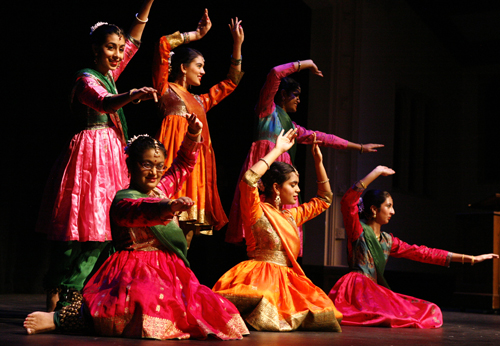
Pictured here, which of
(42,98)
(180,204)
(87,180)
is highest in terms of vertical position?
(42,98)

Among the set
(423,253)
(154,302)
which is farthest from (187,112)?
(423,253)

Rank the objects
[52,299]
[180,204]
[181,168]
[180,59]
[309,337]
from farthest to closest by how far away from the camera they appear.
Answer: [180,59] < [181,168] < [52,299] < [309,337] < [180,204]

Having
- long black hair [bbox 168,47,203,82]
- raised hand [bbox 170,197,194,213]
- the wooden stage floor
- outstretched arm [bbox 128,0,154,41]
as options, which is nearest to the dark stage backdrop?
the wooden stage floor

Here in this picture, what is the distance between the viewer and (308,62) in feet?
12.7

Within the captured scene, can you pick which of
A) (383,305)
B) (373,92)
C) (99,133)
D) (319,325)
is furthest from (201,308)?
(373,92)

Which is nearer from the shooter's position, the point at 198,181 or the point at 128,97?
the point at 128,97

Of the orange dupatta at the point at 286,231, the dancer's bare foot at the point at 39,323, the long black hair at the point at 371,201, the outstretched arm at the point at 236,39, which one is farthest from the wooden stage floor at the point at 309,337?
the outstretched arm at the point at 236,39

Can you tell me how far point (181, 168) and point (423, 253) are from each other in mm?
1798

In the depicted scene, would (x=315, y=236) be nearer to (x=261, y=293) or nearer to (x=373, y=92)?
(x=373, y=92)

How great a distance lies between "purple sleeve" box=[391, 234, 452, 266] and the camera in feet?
12.1

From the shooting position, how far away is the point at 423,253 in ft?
12.2

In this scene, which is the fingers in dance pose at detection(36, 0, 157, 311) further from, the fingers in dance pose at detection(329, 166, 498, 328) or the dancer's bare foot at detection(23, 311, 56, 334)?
the fingers in dance pose at detection(329, 166, 498, 328)

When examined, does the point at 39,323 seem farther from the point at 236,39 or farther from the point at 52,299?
the point at 236,39

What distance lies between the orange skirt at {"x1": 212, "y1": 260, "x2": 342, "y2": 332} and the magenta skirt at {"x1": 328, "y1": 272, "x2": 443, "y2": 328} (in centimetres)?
47
